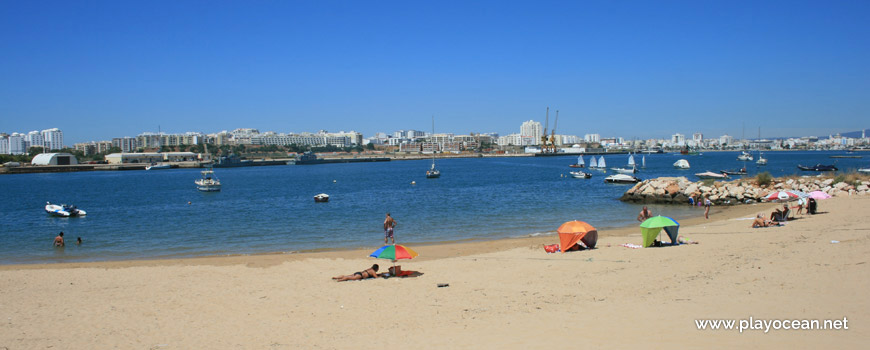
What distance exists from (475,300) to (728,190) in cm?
2922

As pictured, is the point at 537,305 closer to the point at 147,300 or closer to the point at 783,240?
the point at 147,300

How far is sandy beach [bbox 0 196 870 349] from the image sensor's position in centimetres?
816

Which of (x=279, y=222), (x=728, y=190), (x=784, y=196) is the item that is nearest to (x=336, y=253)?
(x=279, y=222)

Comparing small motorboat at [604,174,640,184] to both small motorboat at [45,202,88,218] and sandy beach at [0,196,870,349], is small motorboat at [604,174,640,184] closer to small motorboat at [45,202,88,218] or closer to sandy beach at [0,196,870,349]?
sandy beach at [0,196,870,349]

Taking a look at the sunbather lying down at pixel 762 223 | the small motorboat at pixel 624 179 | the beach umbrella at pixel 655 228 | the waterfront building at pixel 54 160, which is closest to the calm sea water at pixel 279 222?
the sunbather lying down at pixel 762 223

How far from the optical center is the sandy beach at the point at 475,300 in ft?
26.8

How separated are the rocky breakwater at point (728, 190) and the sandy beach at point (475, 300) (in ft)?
56.3

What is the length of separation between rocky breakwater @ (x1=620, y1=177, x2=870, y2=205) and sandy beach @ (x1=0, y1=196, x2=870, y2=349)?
17166 millimetres

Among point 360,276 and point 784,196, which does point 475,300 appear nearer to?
point 360,276

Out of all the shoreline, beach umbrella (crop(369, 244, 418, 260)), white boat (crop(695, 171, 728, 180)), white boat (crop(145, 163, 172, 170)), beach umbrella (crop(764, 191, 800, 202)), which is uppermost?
white boat (crop(145, 163, 172, 170))

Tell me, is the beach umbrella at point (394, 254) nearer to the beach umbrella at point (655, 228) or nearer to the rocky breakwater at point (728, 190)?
the beach umbrella at point (655, 228)

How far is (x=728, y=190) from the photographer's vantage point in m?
34.1

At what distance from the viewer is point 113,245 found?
892 inches

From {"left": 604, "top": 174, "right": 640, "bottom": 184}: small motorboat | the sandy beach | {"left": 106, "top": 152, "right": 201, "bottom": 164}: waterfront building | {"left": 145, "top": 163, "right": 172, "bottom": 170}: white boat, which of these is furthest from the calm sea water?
{"left": 106, "top": 152, "right": 201, "bottom": 164}: waterfront building
